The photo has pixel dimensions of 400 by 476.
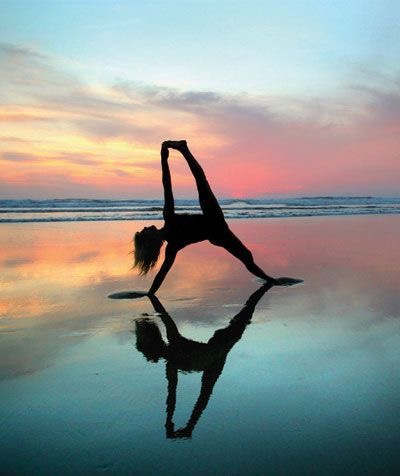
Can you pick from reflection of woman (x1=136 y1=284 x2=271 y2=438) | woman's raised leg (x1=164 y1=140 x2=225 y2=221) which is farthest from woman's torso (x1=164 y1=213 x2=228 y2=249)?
reflection of woman (x1=136 y1=284 x2=271 y2=438)

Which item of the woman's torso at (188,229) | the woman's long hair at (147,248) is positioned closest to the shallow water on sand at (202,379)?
the woman's long hair at (147,248)

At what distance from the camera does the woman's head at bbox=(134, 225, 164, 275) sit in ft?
21.3

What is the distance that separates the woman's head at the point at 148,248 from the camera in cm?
649

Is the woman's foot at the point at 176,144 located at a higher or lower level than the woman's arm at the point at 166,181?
higher

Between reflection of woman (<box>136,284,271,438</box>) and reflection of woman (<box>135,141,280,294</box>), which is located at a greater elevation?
reflection of woman (<box>135,141,280,294</box>)

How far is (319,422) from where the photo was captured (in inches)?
106

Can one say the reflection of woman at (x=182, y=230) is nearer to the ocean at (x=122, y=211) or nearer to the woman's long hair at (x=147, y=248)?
the woman's long hair at (x=147, y=248)

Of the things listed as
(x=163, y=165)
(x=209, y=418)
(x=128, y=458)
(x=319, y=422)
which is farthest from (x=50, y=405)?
(x=163, y=165)

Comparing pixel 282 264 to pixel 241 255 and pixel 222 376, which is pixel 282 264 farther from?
pixel 222 376

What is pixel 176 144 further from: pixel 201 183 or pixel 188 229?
pixel 188 229

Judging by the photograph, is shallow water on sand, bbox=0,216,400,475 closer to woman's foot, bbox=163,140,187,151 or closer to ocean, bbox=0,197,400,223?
woman's foot, bbox=163,140,187,151

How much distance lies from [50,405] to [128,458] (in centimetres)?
92

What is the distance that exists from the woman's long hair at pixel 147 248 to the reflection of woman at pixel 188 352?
1.11 meters

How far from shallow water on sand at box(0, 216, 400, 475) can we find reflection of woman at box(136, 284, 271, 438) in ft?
0.06
